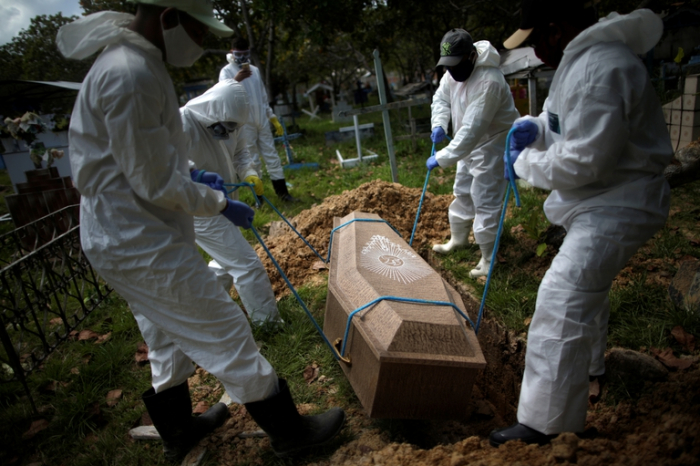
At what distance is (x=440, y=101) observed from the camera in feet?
13.3

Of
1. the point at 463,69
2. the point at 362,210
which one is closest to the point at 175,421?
the point at 362,210

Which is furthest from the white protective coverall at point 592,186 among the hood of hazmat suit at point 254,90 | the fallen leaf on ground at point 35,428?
the hood of hazmat suit at point 254,90

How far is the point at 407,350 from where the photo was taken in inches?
77.2

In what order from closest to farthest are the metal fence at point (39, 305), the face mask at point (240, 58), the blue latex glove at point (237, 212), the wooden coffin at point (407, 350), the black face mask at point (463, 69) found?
the wooden coffin at point (407, 350), the blue latex glove at point (237, 212), the metal fence at point (39, 305), the black face mask at point (463, 69), the face mask at point (240, 58)

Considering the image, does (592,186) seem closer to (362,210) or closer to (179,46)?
(179,46)

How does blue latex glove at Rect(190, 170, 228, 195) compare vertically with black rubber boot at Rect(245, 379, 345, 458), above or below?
above

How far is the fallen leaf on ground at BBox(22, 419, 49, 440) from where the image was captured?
269 cm

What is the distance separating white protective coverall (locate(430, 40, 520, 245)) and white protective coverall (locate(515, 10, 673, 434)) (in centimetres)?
134

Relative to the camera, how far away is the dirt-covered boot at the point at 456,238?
406 centimetres

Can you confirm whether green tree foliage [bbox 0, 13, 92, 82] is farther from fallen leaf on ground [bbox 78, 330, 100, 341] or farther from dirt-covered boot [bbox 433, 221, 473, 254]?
dirt-covered boot [bbox 433, 221, 473, 254]

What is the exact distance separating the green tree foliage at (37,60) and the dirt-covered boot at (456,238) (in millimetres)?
16518

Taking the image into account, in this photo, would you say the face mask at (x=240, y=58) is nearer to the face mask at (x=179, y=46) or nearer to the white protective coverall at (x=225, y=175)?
the white protective coverall at (x=225, y=175)

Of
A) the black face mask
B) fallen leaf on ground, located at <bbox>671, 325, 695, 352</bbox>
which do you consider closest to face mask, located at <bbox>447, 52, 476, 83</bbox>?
the black face mask

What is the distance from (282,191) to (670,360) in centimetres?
542
